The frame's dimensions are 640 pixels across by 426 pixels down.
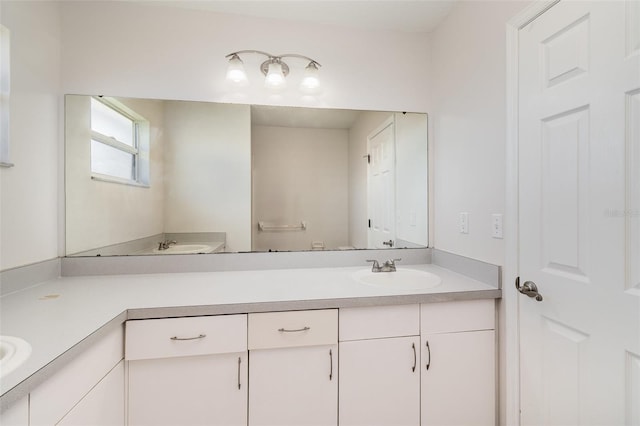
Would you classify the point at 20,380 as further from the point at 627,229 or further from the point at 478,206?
the point at 478,206

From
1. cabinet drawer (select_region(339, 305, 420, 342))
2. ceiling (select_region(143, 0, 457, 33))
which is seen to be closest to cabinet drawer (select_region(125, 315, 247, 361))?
cabinet drawer (select_region(339, 305, 420, 342))

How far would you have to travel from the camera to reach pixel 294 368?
118 centimetres

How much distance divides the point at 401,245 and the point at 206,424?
141 centimetres

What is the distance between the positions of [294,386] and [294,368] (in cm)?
7

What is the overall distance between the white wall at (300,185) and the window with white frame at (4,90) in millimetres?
1077

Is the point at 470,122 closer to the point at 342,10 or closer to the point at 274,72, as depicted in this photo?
the point at 342,10

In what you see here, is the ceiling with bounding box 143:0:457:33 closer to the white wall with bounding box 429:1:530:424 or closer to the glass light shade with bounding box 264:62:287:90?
the white wall with bounding box 429:1:530:424

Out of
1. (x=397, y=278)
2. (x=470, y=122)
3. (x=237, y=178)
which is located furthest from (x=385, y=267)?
(x=237, y=178)

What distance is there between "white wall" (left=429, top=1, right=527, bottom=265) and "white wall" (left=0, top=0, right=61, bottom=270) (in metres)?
2.14

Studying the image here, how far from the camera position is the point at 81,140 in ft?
5.11

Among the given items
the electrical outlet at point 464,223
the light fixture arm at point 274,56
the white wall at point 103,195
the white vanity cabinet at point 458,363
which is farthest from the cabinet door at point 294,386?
the light fixture arm at point 274,56

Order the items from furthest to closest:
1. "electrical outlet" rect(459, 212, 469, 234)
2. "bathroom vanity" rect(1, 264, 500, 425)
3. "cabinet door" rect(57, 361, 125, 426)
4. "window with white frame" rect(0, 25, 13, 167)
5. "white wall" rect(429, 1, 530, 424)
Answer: "electrical outlet" rect(459, 212, 469, 234) → "white wall" rect(429, 1, 530, 424) → "window with white frame" rect(0, 25, 13, 167) → "bathroom vanity" rect(1, 264, 500, 425) → "cabinet door" rect(57, 361, 125, 426)

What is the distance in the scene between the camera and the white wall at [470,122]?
51.4 inches

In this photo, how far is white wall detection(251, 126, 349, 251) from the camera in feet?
5.85
